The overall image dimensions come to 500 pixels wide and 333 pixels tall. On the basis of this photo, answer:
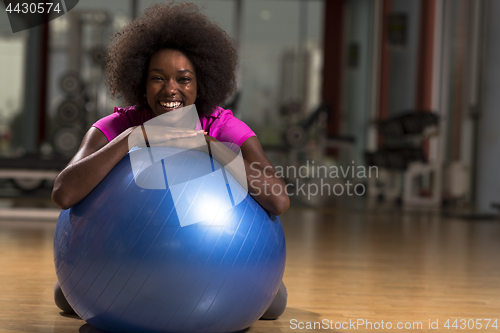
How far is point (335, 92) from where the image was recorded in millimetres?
9938

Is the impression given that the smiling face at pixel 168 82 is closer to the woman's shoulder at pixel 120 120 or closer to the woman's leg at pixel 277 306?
the woman's shoulder at pixel 120 120

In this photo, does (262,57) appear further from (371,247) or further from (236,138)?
(236,138)

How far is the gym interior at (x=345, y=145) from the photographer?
197 centimetres

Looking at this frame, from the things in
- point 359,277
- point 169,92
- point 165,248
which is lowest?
point 359,277

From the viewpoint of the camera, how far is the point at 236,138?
1426 millimetres

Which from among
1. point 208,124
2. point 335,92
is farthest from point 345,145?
point 208,124

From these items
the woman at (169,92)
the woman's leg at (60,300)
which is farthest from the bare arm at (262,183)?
the woman's leg at (60,300)

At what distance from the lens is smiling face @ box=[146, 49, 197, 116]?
141 centimetres

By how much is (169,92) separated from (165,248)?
1.46 feet

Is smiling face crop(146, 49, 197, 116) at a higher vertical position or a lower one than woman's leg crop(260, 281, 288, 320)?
higher

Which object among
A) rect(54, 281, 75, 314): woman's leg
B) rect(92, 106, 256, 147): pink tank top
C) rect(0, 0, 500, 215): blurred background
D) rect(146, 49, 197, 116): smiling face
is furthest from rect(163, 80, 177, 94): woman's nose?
rect(0, 0, 500, 215): blurred background

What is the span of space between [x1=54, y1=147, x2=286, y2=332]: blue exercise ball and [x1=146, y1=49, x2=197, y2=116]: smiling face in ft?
0.57

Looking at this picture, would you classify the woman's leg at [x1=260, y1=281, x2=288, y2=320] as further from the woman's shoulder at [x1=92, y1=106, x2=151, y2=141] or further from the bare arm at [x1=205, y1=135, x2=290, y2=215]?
the woman's shoulder at [x1=92, y1=106, x2=151, y2=141]

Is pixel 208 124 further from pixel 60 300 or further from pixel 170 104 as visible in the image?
pixel 60 300
